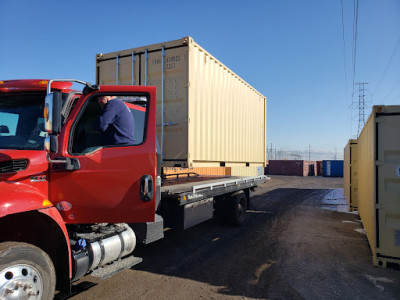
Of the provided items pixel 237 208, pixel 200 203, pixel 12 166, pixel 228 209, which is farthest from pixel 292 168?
pixel 12 166

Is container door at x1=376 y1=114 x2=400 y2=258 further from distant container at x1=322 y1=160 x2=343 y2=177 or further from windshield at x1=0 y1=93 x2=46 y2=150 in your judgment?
distant container at x1=322 y1=160 x2=343 y2=177

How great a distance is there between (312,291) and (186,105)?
3.54 m

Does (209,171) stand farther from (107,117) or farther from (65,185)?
(65,185)

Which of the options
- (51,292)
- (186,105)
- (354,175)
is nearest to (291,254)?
(186,105)

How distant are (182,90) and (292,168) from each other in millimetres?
35569

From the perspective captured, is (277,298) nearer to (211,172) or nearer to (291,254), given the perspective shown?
(291,254)

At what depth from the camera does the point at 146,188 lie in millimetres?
3061

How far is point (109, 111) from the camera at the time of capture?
10.3ft

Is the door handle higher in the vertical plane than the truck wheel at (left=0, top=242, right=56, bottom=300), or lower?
higher

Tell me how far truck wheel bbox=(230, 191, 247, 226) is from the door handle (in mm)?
4153

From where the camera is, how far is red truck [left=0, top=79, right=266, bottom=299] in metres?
2.51

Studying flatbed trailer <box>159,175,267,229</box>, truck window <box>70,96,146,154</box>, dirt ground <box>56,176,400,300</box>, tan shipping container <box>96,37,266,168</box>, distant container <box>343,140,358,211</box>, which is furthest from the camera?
distant container <box>343,140,358,211</box>

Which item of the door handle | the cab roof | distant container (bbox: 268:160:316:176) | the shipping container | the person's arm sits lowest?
distant container (bbox: 268:160:316:176)

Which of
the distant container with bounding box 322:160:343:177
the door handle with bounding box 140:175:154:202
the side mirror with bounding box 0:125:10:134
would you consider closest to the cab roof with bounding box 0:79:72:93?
the side mirror with bounding box 0:125:10:134
